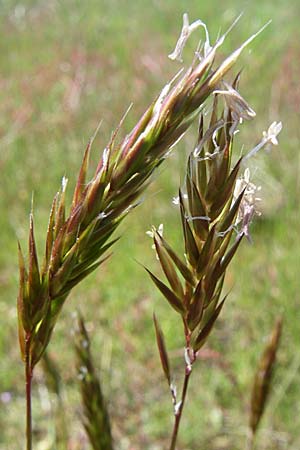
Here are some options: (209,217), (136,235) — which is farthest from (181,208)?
(136,235)

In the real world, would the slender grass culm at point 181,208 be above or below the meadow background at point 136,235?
below

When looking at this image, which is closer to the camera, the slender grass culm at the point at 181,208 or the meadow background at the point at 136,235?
the slender grass culm at the point at 181,208

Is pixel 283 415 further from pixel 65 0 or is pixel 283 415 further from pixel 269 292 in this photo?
pixel 65 0

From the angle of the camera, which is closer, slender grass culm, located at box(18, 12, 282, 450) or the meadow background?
slender grass culm, located at box(18, 12, 282, 450)

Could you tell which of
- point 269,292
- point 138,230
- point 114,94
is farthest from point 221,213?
point 114,94

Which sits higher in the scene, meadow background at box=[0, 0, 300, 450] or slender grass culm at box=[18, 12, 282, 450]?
meadow background at box=[0, 0, 300, 450]
